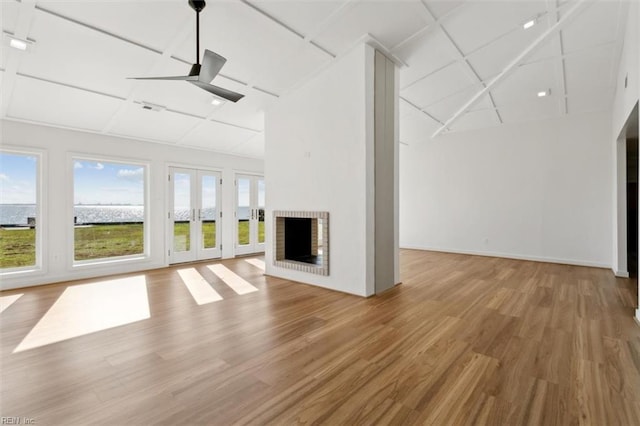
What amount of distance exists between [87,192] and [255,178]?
363 cm

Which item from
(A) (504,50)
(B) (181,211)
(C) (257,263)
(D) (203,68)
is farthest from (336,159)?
(B) (181,211)

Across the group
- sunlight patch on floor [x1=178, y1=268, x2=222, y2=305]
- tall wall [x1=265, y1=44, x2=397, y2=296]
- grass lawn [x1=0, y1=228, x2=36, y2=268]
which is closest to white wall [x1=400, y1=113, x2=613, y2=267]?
tall wall [x1=265, y1=44, x2=397, y2=296]

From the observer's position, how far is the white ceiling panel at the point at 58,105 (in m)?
3.93

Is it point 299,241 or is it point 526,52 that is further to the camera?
point 299,241

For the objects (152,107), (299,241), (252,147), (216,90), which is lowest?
(299,241)

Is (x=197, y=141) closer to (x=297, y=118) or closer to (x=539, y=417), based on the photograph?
(x=297, y=118)

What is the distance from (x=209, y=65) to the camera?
8.75ft

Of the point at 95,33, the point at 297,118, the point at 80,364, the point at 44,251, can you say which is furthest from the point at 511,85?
the point at 44,251

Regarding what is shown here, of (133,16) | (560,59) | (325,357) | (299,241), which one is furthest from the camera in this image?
(299,241)

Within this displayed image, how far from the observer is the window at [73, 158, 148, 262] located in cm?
537

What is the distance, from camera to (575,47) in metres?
4.04

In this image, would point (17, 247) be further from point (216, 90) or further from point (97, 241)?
point (216, 90)

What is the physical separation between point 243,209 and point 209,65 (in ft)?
17.1

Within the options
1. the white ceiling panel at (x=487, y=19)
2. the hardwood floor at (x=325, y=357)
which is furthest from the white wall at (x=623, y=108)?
the hardwood floor at (x=325, y=357)
